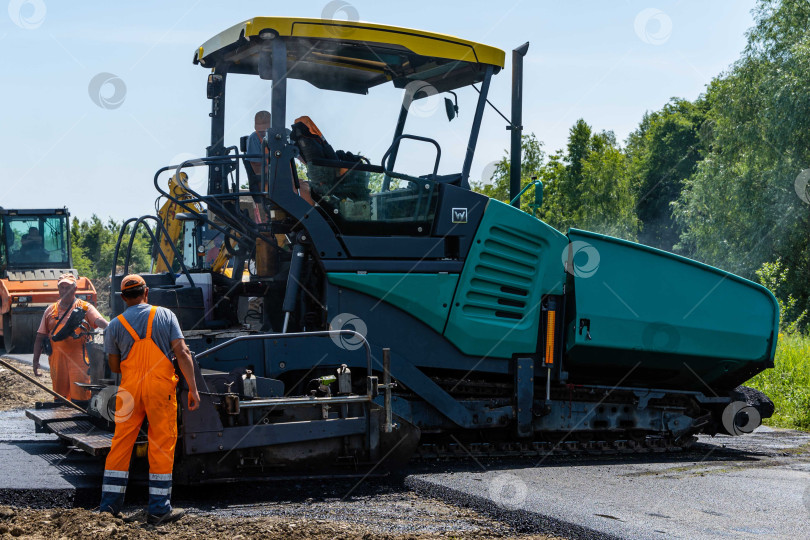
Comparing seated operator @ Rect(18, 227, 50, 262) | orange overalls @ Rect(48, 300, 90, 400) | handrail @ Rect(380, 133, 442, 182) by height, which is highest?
handrail @ Rect(380, 133, 442, 182)

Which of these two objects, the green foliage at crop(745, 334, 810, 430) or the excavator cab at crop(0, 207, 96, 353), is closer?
the green foliage at crop(745, 334, 810, 430)

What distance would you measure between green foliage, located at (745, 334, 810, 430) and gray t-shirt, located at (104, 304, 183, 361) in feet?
25.2

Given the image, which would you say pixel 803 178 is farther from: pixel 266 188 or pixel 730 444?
pixel 266 188

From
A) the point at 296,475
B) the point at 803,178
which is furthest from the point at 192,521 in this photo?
the point at 803,178

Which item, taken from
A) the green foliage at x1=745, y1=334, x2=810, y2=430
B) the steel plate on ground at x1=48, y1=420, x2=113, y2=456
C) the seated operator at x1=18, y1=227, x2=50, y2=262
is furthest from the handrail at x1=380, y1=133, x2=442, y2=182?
the seated operator at x1=18, y1=227, x2=50, y2=262

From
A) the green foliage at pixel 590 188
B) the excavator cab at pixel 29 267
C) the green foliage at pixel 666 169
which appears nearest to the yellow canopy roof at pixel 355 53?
the excavator cab at pixel 29 267

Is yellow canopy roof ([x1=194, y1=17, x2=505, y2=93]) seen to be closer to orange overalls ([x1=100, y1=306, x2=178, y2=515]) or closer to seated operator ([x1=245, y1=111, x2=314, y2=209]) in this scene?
seated operator ([x1=245, y1=111, x2=314, y2=209])

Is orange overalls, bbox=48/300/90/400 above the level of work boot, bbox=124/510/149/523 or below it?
above

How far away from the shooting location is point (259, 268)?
670 centimetres

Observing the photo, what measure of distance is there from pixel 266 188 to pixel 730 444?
5101 millimetres

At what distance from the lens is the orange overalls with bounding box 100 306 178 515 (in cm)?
484

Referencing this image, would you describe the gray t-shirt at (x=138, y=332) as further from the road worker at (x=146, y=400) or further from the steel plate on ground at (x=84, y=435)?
the steel plate on ground at (x=84, y=435)

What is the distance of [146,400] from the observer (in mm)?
4855

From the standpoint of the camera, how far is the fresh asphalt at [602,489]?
15.9ft
